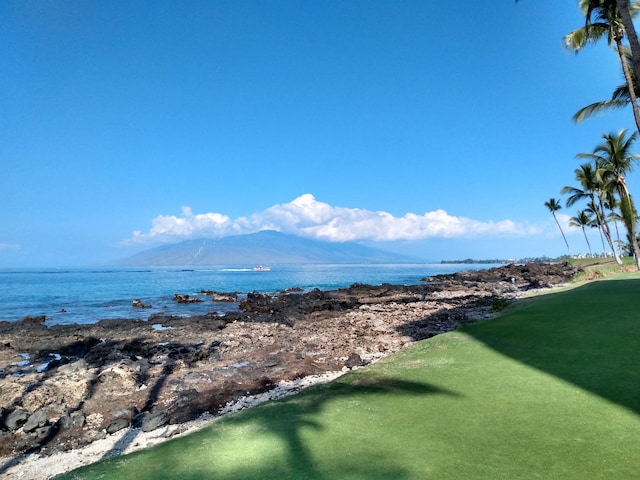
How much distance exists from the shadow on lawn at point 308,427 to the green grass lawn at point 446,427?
0.06 feet

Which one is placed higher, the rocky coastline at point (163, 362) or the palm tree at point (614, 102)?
the palm tree at point (614, 102)

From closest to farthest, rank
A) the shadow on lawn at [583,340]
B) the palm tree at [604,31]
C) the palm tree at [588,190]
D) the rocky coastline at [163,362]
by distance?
the shadow on lawn at [583,340] → the rocky coastline at [163,362] → the palm tree at [604,31] → the palm tree at [588,190]

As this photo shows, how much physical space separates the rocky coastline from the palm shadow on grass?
3123 mm

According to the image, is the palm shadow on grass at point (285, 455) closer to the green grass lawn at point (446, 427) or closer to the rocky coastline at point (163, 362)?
the green grass lawn at point (446, 427)

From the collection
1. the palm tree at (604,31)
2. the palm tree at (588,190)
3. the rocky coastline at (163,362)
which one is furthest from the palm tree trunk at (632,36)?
the palm tree at (588,190)

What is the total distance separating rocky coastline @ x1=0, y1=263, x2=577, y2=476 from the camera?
877 centimetres

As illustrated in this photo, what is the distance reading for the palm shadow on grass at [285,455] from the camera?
3.98 m

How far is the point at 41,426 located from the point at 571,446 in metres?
10.3

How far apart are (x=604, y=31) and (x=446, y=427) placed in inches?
802

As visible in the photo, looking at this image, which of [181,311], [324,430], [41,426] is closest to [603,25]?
[324,430]

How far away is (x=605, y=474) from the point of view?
3.66m

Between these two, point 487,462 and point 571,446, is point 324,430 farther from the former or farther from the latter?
point 571,446

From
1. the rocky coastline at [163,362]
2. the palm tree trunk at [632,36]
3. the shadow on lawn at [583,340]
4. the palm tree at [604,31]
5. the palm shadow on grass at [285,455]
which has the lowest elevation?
the rocky coastline at [163,362]

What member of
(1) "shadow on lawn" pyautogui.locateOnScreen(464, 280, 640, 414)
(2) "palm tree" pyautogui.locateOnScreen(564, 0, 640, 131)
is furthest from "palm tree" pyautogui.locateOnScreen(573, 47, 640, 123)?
(1) "shadow on lawn" pyautogui.locateOnScreen(464, 280, 640, 414)
